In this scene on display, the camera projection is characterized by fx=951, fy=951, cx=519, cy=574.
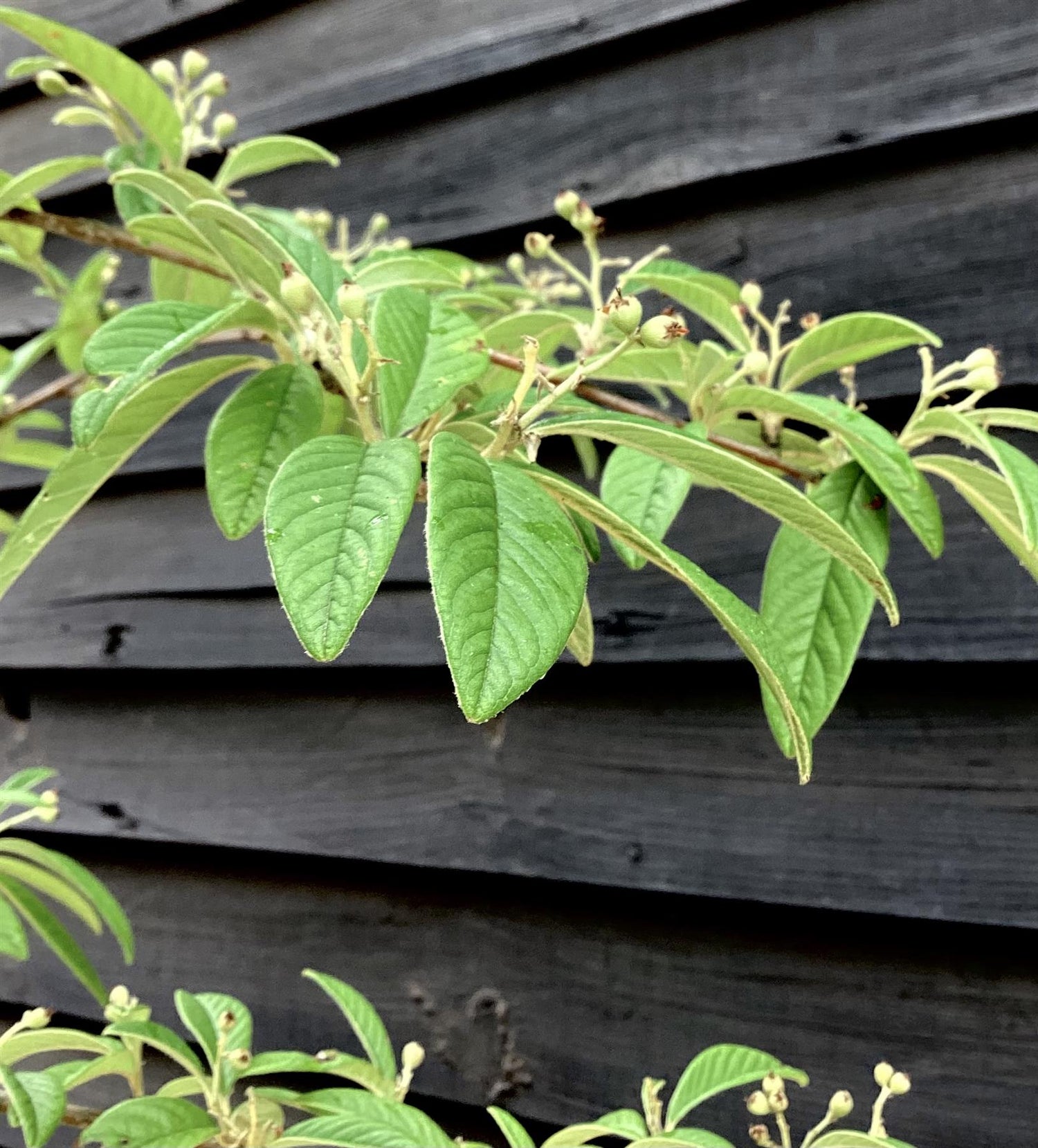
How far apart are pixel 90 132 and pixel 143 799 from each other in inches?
36.3

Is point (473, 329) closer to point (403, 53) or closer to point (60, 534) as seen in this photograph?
point (403, 53)

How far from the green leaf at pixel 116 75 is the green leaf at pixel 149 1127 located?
0.62 m

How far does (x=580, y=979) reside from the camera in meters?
0.97

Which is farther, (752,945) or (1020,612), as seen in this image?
(752,945)

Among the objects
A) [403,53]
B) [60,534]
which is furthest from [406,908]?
[403,53]

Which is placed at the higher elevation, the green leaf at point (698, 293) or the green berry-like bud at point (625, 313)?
the green leaf at point (698, 293)

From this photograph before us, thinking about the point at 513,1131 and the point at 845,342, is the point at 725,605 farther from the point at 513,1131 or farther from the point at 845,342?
the point at 513,1131

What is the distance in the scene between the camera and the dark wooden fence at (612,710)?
0.82 metres

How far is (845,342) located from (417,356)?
0.91 ft

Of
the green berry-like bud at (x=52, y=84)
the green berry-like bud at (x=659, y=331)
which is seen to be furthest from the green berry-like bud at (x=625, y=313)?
the green berry-like bud at (x=52, y=84)

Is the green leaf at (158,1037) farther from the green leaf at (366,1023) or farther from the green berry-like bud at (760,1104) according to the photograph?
the green berry-like bud at (760,1104)

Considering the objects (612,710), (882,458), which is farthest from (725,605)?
(612,710)

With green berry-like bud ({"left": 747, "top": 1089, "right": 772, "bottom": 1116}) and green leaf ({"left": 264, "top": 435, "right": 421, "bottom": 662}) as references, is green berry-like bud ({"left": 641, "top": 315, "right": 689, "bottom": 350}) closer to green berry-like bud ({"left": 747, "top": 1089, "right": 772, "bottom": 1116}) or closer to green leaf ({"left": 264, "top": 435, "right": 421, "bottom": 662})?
green leaf ({"left": 264, "top": 435, "right": 421, "bottom": 662})

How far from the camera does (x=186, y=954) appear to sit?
1.19 m
